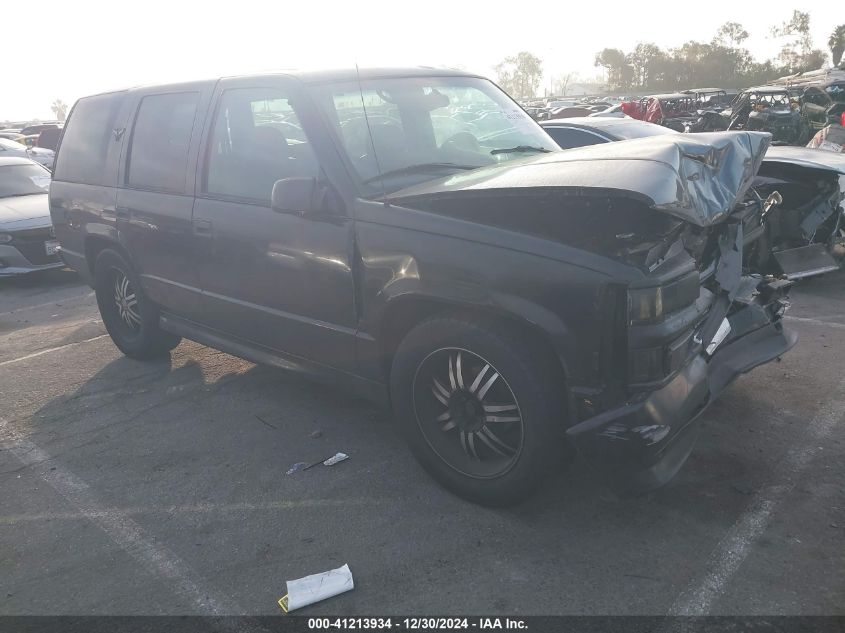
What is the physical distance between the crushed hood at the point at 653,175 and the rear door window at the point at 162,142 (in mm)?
1803

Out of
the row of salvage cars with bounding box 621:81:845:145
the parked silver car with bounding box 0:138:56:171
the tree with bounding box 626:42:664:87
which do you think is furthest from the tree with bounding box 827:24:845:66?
the parked silver car with bounding box 0:138:56:171

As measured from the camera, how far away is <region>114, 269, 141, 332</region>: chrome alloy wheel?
17.6ft

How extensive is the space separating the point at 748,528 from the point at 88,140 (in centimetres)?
522

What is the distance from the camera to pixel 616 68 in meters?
98.7

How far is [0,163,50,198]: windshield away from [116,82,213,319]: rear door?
19.4 feet

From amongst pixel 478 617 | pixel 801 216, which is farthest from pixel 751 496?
pixel 801 216

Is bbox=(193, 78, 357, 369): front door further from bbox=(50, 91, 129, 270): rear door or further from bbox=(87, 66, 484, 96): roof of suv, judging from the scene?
bbox=(50, 91, 129, 270): rear door

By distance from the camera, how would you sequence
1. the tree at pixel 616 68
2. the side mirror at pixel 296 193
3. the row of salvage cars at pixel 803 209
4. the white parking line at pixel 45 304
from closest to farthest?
the side mirror at pixel 296 193, the row of salvage cars at pixel 803 209, the white parking line at pixel 45 304, the tree at pixel 616 68

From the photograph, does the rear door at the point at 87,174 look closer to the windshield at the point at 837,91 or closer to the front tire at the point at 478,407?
the front tire at the point at 478,407

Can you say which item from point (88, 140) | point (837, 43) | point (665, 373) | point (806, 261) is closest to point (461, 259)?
point (665, 373)

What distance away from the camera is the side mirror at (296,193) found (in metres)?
3.31

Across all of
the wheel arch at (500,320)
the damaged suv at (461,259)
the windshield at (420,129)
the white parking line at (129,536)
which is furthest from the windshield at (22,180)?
the wheel arch at (500,320)

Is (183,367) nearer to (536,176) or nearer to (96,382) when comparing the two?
(96,382)

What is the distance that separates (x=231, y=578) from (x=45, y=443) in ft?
6.92
